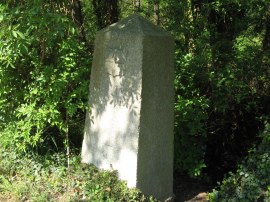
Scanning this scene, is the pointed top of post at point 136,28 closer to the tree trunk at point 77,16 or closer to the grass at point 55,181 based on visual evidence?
the tree trunk at point 77,16

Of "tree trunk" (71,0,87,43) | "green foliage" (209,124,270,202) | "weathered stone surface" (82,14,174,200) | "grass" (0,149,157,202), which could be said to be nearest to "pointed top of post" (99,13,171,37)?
"weathered stone surface" (82,14,174,200)

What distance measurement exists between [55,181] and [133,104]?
4.59 feet

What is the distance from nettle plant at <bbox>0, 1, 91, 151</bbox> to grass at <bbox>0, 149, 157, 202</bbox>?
0.81ft

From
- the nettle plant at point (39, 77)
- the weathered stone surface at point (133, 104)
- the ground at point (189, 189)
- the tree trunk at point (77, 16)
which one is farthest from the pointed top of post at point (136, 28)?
the ground at point (189, 189)

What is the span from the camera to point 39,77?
4.59 meters

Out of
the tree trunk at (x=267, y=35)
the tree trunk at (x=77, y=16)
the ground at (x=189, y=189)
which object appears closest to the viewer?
the ground at (x=189, y=189)

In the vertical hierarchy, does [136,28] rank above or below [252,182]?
above

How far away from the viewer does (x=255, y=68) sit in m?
5.96

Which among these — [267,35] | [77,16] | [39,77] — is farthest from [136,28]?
[267,35]

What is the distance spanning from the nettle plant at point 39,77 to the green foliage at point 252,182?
196 centimetres

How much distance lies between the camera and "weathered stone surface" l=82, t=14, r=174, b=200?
4.11m

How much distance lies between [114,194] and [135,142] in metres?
0.63

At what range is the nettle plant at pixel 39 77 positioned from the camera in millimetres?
4273

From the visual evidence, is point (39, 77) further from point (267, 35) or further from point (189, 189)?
point (267, 35)
